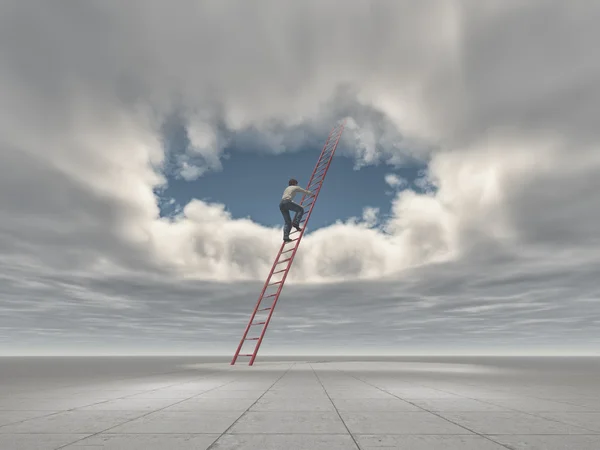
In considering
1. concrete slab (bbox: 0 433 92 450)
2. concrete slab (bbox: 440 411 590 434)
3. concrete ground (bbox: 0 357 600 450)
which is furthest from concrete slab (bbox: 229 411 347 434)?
concrete slab (bbox: 0 433 92 450)

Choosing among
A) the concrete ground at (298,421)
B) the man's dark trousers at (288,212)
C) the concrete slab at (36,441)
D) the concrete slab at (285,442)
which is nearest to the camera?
the concrete slab at (285,442)

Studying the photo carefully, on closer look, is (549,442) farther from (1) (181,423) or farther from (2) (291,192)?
(2) (291,192)

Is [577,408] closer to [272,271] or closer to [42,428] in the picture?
[42,428]

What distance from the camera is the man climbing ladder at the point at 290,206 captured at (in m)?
20.5

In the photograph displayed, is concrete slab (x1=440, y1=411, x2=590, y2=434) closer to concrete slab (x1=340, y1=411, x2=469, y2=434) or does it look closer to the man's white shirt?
concrete slab (x1=340, y1=411, x2=469, y2=434)

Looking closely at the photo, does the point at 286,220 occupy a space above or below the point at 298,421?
above

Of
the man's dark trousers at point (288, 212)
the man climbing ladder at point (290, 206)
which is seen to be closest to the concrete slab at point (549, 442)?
the man climbing ladder at point (290, 206)

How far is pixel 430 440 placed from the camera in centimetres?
606

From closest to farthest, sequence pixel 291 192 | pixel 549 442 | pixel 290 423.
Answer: pixel 549 442 → pixel 290 423 → pixel 291 192

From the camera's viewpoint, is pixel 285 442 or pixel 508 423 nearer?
pixel 285 442

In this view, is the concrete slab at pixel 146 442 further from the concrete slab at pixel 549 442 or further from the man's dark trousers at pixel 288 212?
the man's dark trousers at pixel 288 212

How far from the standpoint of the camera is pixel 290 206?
21.0m

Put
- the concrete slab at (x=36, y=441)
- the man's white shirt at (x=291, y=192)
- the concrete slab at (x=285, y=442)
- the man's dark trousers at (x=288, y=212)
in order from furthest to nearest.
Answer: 1. the man's dark trousers at (x=288, y=212)
2. the man's white shirt at (x=291, y=192)
3. the concrete slab at (x=36, y=441)
4. the concrete slab at (x=285, y=442)

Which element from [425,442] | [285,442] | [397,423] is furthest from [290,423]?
[425,442]
